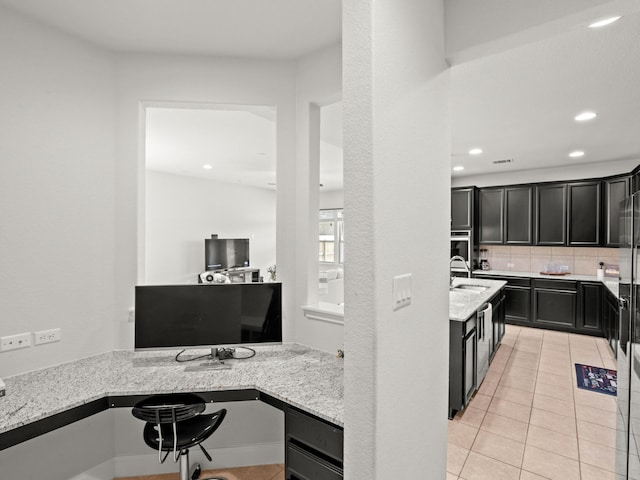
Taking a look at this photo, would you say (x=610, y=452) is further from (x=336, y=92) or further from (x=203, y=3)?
(x=203, y=3)

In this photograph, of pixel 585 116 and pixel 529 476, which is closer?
pixel 529 476

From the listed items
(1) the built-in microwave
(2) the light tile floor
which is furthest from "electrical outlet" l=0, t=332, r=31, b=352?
(1) the built-in microwave

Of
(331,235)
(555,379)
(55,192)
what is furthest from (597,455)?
(331,235)

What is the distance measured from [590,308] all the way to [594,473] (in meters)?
3.77

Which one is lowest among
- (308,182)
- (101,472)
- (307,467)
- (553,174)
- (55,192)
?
(101,472)

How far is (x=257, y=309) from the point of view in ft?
7.18

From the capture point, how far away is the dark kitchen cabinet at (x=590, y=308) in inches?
203

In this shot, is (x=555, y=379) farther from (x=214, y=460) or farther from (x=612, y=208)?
(x=214, y=460)

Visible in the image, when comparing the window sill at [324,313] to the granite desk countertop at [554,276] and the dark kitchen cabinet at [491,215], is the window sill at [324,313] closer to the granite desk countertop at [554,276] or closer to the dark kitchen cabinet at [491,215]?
the granite desk countertop at [554,276]

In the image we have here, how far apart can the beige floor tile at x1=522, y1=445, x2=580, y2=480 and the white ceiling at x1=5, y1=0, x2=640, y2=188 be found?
276 cm

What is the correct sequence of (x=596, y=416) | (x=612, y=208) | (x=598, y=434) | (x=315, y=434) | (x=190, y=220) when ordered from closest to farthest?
(x=315, y=434)
(x=598, y=434)
(x=596, y=416)
(x=612, y=208)
(x=190, y=220)

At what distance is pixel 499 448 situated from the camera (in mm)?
2549

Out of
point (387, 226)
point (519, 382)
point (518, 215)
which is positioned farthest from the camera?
point (518, 215)

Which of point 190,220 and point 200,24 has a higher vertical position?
point 200,24
